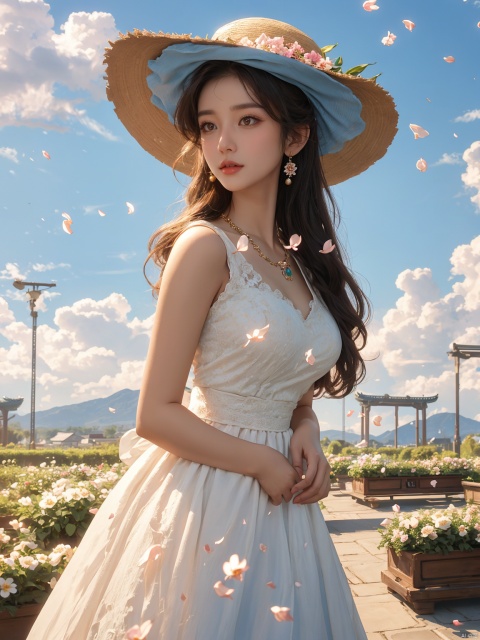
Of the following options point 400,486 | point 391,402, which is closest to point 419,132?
point 400,486

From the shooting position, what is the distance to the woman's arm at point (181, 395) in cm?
161

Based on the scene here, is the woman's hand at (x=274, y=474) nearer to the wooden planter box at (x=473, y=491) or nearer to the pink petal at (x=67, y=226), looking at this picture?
the pink petal at (x=67, y=226)

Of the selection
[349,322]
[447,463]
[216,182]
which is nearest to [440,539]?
[349,322]

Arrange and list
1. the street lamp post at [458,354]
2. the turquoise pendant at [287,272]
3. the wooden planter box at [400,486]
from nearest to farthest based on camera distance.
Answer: the turquoise pendant at [287,272]
the wooden planter box at [400,486]
the street lamp post at [458,354]

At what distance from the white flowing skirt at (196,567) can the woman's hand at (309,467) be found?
0.07 m

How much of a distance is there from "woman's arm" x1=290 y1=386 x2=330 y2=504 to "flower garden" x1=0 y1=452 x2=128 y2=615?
1.19 metres

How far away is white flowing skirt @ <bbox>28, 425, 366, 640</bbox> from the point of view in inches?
58.3

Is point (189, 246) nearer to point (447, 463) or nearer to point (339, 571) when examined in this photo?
point (339, 571)

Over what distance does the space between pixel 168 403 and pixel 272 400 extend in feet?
1.18

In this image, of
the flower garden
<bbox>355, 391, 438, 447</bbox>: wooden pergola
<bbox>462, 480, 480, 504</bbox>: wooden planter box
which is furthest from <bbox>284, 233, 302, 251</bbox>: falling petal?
<bbox>355, 391, 438, 447</bbox>: wooden pergola

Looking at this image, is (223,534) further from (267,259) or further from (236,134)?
(236,134)

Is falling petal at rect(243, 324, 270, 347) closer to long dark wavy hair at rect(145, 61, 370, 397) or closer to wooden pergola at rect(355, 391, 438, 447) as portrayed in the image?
long dark wavy hair at rect(145, 61, 370, 397)

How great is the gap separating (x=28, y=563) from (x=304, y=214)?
2634 millimetres

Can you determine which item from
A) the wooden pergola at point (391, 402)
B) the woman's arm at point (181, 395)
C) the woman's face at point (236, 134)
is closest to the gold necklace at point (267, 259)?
the woman's face at point (236, 134)
